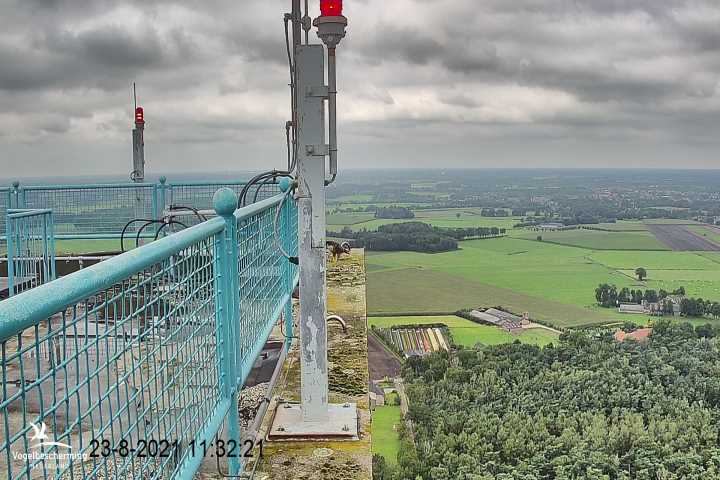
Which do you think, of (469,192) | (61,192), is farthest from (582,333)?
(469,192)

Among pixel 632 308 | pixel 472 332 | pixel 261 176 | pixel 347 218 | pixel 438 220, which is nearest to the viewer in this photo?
pixel 261 176

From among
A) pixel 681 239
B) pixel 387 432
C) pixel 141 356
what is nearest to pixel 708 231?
pixel 681 239

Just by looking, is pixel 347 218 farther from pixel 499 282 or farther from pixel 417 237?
pixel 499 282

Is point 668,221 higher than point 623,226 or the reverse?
higher

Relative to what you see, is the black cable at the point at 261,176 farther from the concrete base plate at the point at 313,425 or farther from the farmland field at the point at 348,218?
the farmland field at the point at 348,218

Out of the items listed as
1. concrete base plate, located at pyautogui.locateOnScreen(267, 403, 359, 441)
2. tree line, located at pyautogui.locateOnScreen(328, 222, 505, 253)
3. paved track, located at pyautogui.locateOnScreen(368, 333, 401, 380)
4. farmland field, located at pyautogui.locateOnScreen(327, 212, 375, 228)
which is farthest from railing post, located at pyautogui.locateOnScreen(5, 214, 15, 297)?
farmland field, located at pyautogui.locateOnScreen(327, 212, 375, 228)

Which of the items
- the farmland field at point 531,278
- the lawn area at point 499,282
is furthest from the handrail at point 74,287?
the farmland field at point 531,278

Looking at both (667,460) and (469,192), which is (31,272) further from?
(469,192)
